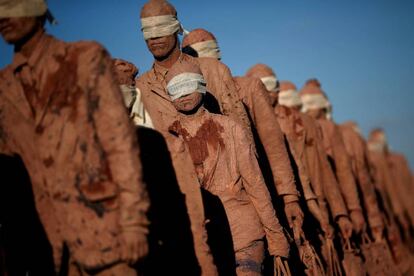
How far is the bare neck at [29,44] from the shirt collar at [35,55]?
2cm

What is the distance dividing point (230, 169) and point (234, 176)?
0.09 m

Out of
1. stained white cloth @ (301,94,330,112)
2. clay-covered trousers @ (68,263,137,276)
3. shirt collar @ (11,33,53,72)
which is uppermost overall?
stained white cloth @ (301,94,330,112)

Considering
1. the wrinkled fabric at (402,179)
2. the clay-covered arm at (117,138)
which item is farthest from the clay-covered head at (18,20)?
the wrinkled fabric at (402,179)

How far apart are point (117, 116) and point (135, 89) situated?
3230 millimetres

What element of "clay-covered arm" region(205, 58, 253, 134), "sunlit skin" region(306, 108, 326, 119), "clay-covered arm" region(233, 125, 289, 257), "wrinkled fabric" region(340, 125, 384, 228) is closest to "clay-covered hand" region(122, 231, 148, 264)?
"clay-covered arm" region(233, 125, 289, 257)

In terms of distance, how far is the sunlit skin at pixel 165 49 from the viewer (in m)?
8.61

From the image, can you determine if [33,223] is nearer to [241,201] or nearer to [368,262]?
[241,201]

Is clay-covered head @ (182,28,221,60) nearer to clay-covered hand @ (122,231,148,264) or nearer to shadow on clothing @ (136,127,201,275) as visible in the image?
shadow on clothing @ (136,127,201,275)

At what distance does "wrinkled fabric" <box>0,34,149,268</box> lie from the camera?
5273mm

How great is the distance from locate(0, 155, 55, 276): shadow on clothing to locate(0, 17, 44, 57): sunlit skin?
1012mm

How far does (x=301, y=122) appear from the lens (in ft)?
40.8

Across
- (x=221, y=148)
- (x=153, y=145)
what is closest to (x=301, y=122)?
(x=221, y=148)

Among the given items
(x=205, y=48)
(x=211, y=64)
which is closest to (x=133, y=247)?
(x=211, y=64)

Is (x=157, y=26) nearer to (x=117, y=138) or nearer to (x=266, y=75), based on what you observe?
(x=117, y=138)
